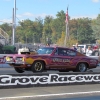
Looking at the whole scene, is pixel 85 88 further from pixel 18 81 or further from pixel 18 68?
pixel 18 68

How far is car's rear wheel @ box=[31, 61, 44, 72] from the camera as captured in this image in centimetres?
1454

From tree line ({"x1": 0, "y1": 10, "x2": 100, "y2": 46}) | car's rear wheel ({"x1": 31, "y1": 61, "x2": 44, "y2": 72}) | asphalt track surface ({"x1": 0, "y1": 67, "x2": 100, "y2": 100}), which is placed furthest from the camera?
tree line ({"x1": 0, "y1": 10, "x2": 100, "y2": 46})

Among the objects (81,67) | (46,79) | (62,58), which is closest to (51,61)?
(62,58)

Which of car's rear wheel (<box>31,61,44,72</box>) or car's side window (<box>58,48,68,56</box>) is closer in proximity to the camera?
car's rear wheel (<box>31,61,44,72</box>)

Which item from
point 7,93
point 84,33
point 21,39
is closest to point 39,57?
point 7,93

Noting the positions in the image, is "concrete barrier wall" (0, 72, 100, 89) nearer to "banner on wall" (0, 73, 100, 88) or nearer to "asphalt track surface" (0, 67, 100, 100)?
"banner on wall" (0, 73, 100, 88)

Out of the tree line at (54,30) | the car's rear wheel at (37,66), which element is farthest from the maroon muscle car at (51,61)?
the tree line at (54,30)

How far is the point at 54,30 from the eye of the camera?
12169 cm

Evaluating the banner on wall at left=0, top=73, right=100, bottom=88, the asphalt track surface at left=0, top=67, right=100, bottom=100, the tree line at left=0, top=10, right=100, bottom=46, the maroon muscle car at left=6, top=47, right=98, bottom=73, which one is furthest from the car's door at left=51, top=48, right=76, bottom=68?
the tree line at left=0, top=10, right=100, bottom=46

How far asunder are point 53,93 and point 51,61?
4.90m

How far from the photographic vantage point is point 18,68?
1548cm

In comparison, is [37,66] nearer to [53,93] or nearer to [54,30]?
[53,93]

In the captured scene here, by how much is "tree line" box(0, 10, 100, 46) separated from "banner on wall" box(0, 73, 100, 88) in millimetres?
89771

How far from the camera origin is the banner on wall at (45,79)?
10797mm
